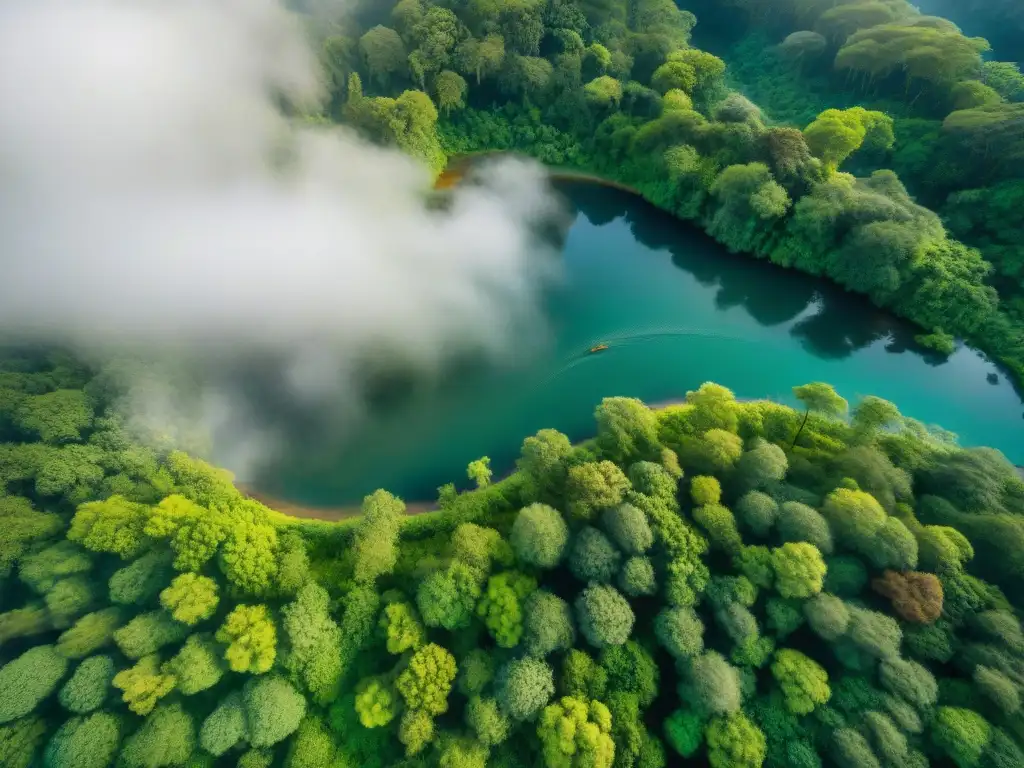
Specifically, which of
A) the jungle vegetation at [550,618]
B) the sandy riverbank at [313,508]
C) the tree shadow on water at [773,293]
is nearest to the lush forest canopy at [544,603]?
the jungle vegetation at [550,618]

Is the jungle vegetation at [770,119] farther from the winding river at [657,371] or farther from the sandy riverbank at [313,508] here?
the sandy riverbank at [313,508]

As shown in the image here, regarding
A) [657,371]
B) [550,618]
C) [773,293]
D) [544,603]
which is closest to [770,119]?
[773,293]

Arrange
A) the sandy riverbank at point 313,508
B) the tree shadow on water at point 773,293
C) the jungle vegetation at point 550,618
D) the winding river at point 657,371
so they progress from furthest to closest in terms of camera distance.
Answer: the tree shadow on water at point 773,293 < the winding river at point 657,371 < the sandy riverbank at point 313,508 < the jungle vegetation at point 550,618

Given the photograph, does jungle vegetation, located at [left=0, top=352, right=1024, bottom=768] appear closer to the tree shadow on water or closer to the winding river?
the winding river

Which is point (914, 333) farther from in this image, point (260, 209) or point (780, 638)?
point (260, 209)

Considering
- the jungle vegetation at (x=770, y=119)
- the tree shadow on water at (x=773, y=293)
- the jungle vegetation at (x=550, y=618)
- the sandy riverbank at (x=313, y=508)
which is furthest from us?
the tree shadow on water at (x=773, y=293)

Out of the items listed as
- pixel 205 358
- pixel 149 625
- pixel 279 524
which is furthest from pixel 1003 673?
pixel 205 358

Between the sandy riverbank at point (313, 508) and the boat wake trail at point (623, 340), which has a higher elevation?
the boat wake trail at point (623, 340)

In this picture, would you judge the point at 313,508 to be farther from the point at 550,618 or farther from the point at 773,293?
the point at 773,293
